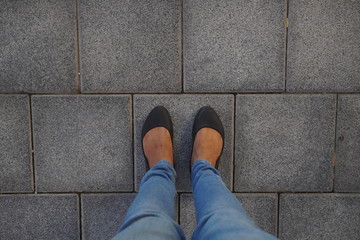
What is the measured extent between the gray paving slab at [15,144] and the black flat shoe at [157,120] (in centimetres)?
67

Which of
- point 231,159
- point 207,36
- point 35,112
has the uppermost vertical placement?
point 207,36

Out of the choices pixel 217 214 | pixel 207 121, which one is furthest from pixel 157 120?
pixel 217 214

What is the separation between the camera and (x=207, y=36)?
1.66 meters

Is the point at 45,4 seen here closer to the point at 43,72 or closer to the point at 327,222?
the point at 43,72

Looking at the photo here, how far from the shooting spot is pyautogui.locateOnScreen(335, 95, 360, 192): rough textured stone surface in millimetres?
1688

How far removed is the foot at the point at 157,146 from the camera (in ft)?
5.40

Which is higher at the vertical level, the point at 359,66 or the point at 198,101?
the point at 359,66

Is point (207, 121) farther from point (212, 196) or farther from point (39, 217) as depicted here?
point (39, 217)

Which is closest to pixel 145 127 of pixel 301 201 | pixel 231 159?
pixel 231 159

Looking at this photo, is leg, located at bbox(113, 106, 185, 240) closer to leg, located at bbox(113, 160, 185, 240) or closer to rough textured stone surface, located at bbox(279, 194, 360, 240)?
leg, located at bbox(113, 160, 185, 240)

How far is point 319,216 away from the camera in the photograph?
69.4 inches

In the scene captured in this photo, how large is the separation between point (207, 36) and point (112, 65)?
0.55 metres

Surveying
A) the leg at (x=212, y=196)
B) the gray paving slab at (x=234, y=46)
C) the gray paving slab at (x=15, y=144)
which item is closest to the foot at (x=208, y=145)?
the leg at (x=212, y=196)

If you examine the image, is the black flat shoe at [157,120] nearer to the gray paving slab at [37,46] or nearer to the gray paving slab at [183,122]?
the gray paving slab at [183,122]
